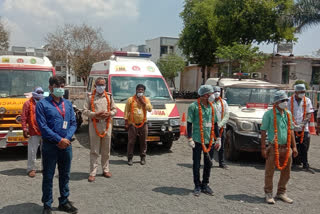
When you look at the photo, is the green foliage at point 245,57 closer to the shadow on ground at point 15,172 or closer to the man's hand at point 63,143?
the shadow on ground at point 15,172

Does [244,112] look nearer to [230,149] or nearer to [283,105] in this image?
[230,149]

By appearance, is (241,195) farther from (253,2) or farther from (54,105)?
(253,2)

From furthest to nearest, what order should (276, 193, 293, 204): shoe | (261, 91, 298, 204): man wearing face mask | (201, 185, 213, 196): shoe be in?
(201, 185, 213, 196): shoe
(276, 193, 293, 204): shoe
(261, 91, 298, 204): man wearing face mask

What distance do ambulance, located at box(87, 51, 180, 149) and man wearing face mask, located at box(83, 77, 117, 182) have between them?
181 cm

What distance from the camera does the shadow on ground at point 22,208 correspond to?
4707 millimetres

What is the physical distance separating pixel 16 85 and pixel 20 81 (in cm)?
15

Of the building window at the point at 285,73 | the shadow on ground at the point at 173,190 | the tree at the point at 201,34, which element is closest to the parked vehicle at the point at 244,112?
the shadow on ground at the point at 173,190

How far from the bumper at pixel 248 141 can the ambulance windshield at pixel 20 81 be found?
16.2 feet

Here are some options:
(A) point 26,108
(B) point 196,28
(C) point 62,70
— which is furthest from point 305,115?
(C) point 62,70

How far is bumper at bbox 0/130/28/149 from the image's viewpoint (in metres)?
7.22

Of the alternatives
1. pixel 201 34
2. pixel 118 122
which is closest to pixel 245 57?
pixel 201 34

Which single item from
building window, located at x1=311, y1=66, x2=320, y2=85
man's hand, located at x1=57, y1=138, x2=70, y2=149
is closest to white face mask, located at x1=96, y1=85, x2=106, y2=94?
man's hand, located at x1=57, y1=138, x2=70, y2=149

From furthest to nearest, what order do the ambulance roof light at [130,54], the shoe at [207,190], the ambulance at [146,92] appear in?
1. the ambulance roof light at [130,54]
2. the ambulance at [146,92]
3. the shoe at [207,190]

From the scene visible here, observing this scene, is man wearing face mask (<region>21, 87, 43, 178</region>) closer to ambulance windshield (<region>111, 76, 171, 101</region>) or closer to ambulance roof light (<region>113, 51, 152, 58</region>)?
ambulance windshield (<region>111, 76, 171, 101</region>)
